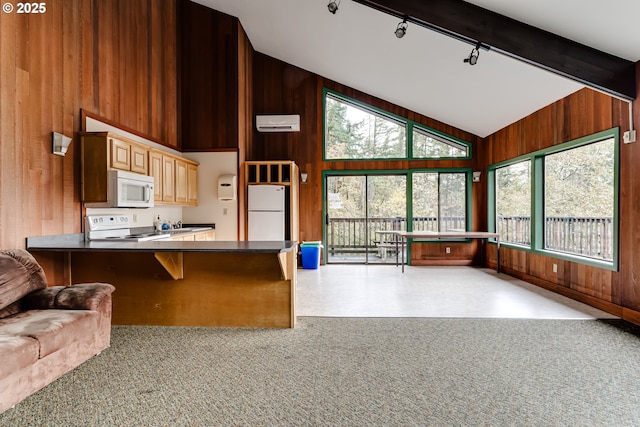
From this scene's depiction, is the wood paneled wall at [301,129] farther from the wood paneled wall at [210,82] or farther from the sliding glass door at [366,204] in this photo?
the wood paneled wall at [210,82]

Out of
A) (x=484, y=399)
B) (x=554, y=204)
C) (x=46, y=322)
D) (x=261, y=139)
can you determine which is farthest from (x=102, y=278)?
(x=554, y=204)

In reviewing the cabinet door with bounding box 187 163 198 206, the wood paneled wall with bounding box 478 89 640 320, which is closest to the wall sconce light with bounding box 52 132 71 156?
the cabinet door with bounding box 187 163 198 206

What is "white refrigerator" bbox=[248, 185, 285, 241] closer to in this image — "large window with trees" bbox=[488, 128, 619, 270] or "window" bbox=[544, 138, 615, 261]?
"large window with trees" bbox=[488, 128, 619, 270]

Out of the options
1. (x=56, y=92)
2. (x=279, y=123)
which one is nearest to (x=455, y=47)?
(x=279, y=123)

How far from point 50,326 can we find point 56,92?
225 cm

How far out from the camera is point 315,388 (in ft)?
6.86

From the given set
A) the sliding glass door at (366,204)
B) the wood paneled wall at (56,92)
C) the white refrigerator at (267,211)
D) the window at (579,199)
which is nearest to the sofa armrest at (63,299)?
the wood paneled wall at (56,92)

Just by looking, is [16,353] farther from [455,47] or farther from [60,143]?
[455,47]

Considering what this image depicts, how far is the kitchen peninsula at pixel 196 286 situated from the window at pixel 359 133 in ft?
13.8

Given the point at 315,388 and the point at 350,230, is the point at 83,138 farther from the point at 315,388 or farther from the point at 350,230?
the point at 350,230

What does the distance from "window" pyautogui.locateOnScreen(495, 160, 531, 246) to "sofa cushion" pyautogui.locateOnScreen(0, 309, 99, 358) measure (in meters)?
6.12

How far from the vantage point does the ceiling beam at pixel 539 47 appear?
130 inches

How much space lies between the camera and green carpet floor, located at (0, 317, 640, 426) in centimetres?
180

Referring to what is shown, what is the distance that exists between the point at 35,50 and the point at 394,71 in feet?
15.3
